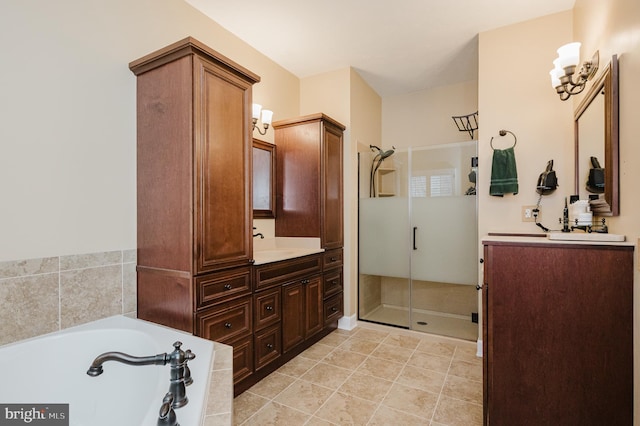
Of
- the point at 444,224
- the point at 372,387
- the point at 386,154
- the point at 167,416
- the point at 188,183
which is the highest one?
the point at 386,154

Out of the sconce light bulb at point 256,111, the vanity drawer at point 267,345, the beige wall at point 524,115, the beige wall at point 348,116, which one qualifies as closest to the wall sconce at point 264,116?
the sconce light bulb at point 256,111

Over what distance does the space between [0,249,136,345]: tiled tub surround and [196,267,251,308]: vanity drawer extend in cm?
50

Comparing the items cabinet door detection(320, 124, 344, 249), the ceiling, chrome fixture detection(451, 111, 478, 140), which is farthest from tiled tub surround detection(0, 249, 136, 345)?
chrome fixture detection(451, 111, 478, 140)

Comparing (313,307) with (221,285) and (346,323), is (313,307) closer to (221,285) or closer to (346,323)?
(346,323)

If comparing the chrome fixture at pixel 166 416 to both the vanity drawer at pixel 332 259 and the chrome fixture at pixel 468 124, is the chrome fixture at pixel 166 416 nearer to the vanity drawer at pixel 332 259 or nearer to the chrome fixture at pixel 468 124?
the vanity drawer at pixel 332 259

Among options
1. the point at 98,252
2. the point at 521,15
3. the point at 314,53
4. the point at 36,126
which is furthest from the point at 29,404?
the point at 521,15

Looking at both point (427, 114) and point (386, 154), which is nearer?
point (386, 154)

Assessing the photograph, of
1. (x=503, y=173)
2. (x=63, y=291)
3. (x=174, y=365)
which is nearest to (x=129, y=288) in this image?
(x=63, y=291)

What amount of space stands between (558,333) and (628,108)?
112cm

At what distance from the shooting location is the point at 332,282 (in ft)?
11.0

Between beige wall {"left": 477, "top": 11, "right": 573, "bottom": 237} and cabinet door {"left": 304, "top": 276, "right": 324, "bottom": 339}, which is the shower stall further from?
cabinet door {"left": 304, "top": 276, "right": 324, "bottom": 339}

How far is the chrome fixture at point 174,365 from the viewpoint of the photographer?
1035 mm

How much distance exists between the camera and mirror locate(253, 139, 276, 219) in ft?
10.2

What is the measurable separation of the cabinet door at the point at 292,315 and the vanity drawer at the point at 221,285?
48 centimetres
